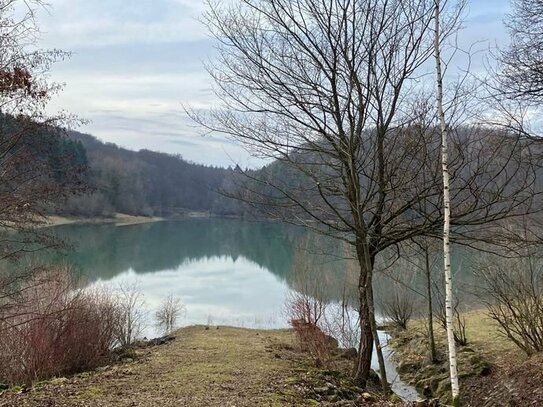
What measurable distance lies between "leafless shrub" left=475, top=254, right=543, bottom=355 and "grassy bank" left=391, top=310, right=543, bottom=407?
536 mm

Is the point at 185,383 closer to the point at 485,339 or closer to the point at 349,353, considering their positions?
the point at 349,353

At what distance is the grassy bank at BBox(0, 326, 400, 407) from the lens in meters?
7.04

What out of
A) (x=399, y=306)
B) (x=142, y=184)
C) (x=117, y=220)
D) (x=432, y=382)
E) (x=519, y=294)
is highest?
(x=142, y=184)

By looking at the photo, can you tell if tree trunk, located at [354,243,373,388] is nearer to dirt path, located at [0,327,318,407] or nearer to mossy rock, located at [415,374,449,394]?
dirt path, located at [0,327,318,407]

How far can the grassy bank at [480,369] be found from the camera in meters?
8.76

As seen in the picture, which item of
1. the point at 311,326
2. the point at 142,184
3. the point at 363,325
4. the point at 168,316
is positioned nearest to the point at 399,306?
the point at 311,326

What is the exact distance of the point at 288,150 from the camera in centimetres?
812

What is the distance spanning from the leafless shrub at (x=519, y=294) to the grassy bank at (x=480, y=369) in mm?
536

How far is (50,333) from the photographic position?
11.0m

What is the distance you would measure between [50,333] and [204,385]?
15.4 feet

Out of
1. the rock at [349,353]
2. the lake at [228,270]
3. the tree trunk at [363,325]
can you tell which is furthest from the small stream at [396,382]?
the lake at [228,270]

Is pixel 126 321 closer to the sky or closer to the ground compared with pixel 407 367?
closer to the sky

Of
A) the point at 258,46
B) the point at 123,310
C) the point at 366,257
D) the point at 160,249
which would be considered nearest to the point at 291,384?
the point at 366,257

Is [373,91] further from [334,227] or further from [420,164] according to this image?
[334,227]
